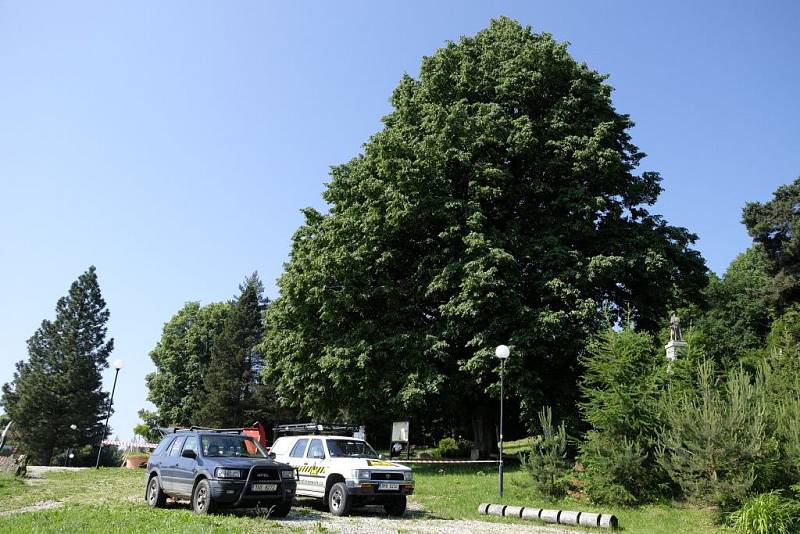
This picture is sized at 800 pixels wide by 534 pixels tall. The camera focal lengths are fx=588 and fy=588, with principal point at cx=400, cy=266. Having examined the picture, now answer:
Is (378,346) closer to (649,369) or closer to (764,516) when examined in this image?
(649,369)

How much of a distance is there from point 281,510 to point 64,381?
49.0 m

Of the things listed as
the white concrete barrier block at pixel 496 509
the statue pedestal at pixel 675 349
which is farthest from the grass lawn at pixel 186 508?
the statue pedestal at pixel 675 349

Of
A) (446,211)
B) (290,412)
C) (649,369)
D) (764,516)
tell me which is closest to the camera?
(764,516)

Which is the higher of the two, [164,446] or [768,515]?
[164,446]

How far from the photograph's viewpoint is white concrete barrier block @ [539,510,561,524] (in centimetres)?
1310

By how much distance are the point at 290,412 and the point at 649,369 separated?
139 ft

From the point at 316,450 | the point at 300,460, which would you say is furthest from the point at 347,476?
the point at 300,460

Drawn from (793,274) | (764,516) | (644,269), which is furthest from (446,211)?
(793,274)

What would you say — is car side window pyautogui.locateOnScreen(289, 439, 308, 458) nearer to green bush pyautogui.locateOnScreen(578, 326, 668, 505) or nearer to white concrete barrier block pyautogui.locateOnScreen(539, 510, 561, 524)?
white concrete barrier block pyautogui.locateOnScreen(539, 510, 561, 524)

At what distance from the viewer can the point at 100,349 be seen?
57.9 meters

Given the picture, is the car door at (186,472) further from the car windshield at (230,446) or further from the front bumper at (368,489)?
the front bumper at (368,489)

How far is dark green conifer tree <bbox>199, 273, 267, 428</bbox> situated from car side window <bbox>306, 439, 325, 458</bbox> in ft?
127

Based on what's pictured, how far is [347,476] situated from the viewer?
532 inches

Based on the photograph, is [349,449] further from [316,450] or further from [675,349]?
[675,349]
